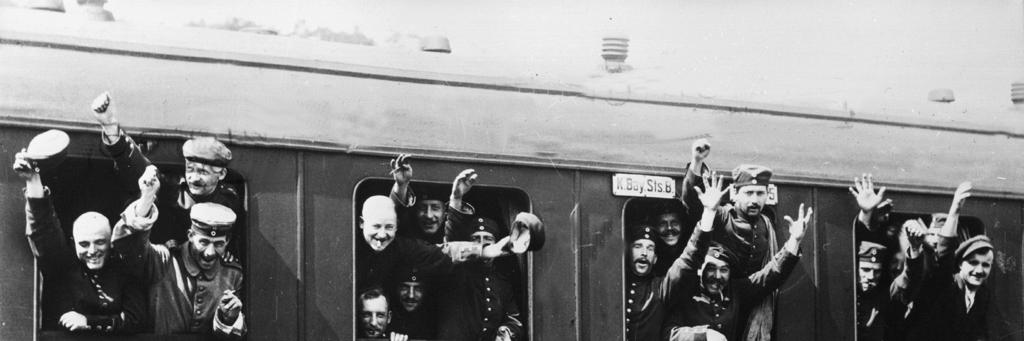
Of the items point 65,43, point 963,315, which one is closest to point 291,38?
point 65,43

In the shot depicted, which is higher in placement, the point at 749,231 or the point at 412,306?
the point at 749,231

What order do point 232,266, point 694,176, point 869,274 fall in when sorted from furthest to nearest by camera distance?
point 869,274, point 694,176, point 232,266

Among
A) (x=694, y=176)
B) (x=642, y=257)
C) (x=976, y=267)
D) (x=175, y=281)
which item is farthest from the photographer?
(x=976, y=267)

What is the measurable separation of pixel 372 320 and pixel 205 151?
123 centimetres

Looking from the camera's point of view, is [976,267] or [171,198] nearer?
[171,198]

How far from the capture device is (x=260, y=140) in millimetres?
7980

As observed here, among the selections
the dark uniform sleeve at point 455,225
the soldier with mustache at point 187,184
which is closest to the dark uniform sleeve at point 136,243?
the soldier with mustache at point 187,184

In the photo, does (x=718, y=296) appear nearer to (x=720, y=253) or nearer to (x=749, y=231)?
(x=720, y=253)

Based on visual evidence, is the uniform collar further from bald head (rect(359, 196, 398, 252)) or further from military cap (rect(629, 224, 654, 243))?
military cap (rect(629, 224, 654, 243))

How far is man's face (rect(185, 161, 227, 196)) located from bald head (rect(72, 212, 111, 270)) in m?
0.45

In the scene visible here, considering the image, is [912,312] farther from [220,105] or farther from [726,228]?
[220,105]

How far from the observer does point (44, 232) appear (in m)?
7.34

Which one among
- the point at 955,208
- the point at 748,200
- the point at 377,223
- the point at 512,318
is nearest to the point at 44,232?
the point at 377,223

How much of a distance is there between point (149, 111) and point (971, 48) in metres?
5.53
